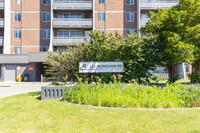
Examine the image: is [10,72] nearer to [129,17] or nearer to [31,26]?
[31,26]

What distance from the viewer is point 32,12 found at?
34.3 metres

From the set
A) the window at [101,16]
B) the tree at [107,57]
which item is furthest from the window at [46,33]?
the tree at [107,57]

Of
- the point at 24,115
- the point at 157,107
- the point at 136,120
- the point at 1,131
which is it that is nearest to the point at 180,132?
the point at 136,120

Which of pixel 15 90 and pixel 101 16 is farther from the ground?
pixel 101 16

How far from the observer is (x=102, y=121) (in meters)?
6.06

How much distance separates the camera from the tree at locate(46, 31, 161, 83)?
43.5 ft

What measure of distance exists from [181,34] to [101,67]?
9261mm

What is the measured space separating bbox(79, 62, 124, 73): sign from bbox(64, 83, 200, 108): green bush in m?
3.78

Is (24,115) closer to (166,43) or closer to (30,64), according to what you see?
(166,43)

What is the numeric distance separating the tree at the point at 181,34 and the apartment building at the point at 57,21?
52.9ft

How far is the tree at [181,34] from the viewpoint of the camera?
15.3 m

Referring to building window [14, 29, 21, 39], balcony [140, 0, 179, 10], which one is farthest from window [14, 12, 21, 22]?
balcony [140, 0, 179, 10]

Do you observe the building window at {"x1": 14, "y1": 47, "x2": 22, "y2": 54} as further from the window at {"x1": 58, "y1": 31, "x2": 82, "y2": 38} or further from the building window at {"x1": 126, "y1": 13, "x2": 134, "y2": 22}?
the building window at {"x1": 126, "y1": 13, "x2": 134, "y2": 22}

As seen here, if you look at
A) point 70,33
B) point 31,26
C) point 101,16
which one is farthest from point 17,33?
point 101,16
